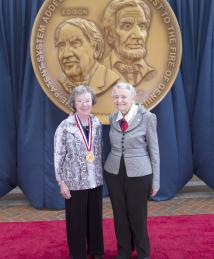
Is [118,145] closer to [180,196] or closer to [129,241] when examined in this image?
[129,241]

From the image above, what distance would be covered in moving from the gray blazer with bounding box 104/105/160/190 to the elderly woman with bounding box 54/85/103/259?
0.14m

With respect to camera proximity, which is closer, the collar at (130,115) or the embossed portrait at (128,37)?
the collar at (130,115)

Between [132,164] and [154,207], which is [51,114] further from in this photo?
[132,164]

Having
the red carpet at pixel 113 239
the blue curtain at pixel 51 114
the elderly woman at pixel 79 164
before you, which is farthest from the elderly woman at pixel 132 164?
the blue curtain at pixel 51 114

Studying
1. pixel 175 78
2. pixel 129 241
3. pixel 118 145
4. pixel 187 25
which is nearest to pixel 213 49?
pixel 187 25

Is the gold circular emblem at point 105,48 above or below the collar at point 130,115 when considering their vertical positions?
above

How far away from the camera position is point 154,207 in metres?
3.97

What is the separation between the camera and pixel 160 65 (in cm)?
373

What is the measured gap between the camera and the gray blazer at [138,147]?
2475 mm

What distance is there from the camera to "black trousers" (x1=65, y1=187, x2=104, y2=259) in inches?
101

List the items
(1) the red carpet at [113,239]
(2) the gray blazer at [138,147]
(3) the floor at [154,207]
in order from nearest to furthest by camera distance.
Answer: (2) the gray blazer at [138,147], (1) the red carpet at [113,239], (3) the floor at [154,207]

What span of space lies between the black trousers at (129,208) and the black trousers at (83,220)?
0.13 meters

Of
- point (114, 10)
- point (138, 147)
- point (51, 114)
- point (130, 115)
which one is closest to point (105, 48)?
point (114, 10)

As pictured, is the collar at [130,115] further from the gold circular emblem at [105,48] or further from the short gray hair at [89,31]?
the short gray hair at [89,31]
